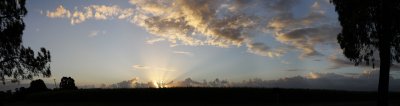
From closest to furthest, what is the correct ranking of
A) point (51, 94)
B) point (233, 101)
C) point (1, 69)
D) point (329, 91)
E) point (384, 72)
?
point (384, 72) → point (1, 69) → point (233, 101) → point (329, 91) → point (51, 94)

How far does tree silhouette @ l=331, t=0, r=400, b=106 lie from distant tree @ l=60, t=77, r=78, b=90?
313 ft

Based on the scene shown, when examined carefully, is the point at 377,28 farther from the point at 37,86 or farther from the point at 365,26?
the point at 37,86

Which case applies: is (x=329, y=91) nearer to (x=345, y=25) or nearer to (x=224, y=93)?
(x=224, y=93)

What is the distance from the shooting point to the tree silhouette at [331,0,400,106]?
31828 millimetres

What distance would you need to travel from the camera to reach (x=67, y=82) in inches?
4724

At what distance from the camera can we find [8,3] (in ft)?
108

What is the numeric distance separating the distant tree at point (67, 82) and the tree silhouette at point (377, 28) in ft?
313

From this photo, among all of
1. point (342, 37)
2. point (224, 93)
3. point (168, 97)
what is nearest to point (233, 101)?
point (224, 93)

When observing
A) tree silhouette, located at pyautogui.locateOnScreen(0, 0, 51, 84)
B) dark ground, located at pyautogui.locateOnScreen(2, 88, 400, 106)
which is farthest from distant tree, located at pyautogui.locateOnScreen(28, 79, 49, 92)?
tree silhouette, located at pyautogui.locateOnScreen(0, 0, 51, 84)

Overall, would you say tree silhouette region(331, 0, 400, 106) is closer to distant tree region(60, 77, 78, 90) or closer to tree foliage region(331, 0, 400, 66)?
tree foliage region(331, 0, 400, 66)

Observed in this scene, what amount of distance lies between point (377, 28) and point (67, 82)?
99.3 meters

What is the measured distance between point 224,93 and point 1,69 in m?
39.7

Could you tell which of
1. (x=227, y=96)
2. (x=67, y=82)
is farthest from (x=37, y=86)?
(x=227, y=96)

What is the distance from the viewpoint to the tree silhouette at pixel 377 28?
1253 inches
